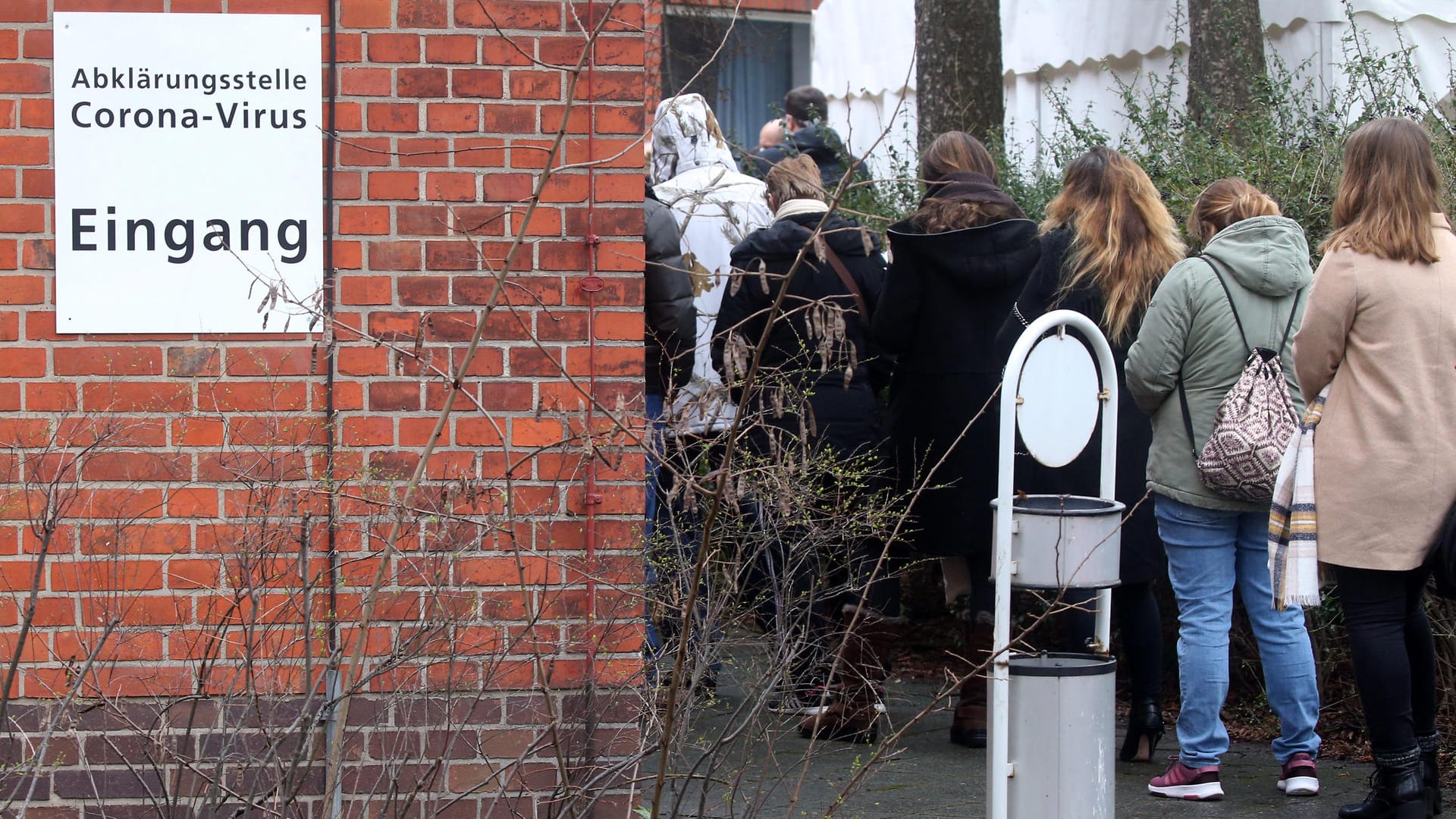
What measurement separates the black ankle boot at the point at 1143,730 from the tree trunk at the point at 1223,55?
3.46 metres

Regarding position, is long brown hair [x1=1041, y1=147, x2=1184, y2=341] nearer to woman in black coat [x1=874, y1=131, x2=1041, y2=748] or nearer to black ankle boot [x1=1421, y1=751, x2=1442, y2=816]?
woman in black coat [x1=874, y1=131, x2=1041, y2=748]

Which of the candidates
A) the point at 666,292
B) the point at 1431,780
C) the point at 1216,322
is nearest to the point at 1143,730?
the point at 1431,780

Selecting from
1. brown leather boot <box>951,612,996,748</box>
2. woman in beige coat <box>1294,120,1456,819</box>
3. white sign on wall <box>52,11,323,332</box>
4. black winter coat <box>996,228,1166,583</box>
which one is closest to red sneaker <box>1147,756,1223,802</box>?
woman in beige coat <box>1294,120,1456,819</box>

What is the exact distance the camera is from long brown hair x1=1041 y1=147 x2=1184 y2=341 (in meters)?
4.72

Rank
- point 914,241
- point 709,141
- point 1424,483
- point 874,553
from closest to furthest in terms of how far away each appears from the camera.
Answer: point 1424,483 → point 914,241 → point 874,553 → point 709,141

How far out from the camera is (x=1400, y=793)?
396cm

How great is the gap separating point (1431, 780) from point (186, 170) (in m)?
3.68

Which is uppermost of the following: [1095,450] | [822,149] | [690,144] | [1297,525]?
[822,149]

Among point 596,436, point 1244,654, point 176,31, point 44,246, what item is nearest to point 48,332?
point 44,246

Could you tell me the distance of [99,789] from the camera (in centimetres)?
345

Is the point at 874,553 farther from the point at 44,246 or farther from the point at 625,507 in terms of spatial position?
→ the point at 44,246

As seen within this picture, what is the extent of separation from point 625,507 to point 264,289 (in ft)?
3.22

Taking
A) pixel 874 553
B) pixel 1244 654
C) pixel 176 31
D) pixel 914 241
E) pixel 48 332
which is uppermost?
pixel 176 31

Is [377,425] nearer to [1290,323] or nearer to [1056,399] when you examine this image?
[1056,399]
